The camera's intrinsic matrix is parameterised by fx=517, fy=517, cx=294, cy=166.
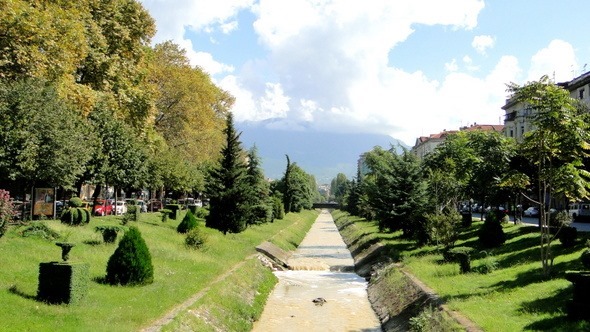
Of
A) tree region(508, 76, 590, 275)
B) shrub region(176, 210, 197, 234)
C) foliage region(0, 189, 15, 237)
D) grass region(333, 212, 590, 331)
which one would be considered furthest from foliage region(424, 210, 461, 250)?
foliage region(0, 189, 15, 237)

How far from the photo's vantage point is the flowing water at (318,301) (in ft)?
70.4

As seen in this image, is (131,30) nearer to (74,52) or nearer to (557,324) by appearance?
(74,52)

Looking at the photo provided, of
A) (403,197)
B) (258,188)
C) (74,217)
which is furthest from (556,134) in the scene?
(258,188)

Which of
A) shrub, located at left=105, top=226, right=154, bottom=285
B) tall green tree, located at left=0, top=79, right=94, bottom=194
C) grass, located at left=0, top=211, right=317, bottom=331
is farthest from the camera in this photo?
tall green tree, located at left=0, top=79, right=94, bottom=194

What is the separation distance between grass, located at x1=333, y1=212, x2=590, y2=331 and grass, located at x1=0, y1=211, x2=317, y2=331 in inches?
346

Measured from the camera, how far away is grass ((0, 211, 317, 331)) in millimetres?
13641

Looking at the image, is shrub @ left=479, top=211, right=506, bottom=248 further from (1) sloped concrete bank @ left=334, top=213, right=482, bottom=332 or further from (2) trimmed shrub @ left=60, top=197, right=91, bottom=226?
(2) trimmed shrub @ left=60, top=197, right=91, bottom=226

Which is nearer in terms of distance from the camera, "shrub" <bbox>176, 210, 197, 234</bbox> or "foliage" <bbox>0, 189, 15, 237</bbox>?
"foliage" <bbox>0, 189, 15, 237</bbox>

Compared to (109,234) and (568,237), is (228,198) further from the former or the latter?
(568,237)

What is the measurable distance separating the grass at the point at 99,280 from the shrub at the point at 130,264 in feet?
1.51

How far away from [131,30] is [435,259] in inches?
1071

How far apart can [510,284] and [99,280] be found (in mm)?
15435

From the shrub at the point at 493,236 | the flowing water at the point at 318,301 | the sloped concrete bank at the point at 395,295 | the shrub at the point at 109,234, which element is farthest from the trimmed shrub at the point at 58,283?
the shrub at the point at 493,236

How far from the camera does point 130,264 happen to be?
18.9 m
